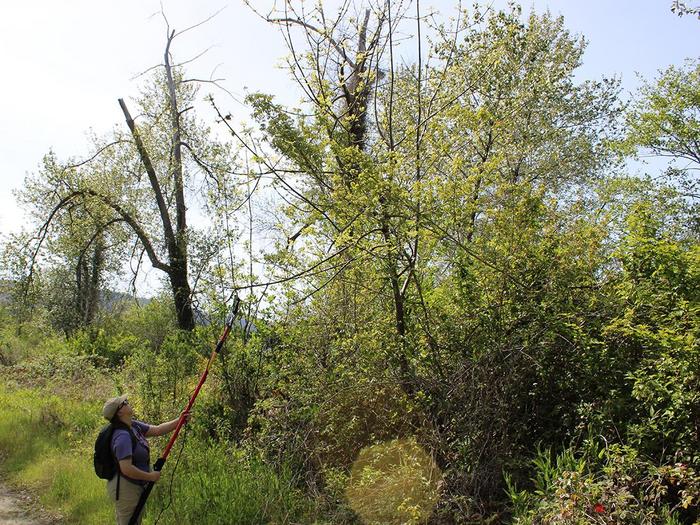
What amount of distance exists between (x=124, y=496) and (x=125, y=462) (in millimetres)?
472

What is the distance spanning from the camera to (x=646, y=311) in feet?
18.9

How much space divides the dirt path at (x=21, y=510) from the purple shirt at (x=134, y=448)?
8.47 ft

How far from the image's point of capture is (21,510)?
7.91m

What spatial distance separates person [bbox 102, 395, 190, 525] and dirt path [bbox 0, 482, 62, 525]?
246cm

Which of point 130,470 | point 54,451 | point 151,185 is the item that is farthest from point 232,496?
point 151,185

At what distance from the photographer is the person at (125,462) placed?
Answer: 550 cm

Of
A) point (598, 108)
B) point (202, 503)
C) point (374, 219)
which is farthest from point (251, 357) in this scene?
point (598, 108)

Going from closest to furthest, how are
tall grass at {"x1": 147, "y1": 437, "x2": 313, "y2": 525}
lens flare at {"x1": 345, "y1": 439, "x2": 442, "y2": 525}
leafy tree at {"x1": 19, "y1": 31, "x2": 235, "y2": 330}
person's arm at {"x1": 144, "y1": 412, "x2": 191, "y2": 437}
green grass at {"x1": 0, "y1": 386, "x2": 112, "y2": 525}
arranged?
lens flare at {"x1": 345, "y1": 439, "x2": 442, "y2": 525}, person's arm at {"x1": 144, "y1": 412, "x2": 191, "y2": 437}, tall grass at {"x1": 147, "y1": 437, "x2": 313, "y2": 525}, green grass at {"x1": 0, "y1": 386, "x2": 112, "y2": 525}, leafy tree at {"x1": 19, "y1": 31, "x2": 235, "y2": 330}

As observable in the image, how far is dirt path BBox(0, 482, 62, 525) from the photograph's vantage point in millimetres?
7520

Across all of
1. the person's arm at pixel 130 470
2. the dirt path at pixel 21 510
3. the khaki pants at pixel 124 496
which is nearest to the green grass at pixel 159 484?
the dirt path at pixel 21 510

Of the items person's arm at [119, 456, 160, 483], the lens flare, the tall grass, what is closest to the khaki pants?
person's arm at [119, 456, 160, 483]

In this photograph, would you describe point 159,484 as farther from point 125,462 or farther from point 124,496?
point 125,462

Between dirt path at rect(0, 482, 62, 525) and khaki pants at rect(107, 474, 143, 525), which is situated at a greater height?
khaki pants at rect(107, 474, 143, 525)

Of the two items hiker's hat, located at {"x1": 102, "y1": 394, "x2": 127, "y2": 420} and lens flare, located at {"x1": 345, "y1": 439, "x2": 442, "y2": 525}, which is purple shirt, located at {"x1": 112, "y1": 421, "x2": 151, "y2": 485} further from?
lens flare, located at {"x1": 345, "y1": 439, "x2": 442, "y2": 525}
